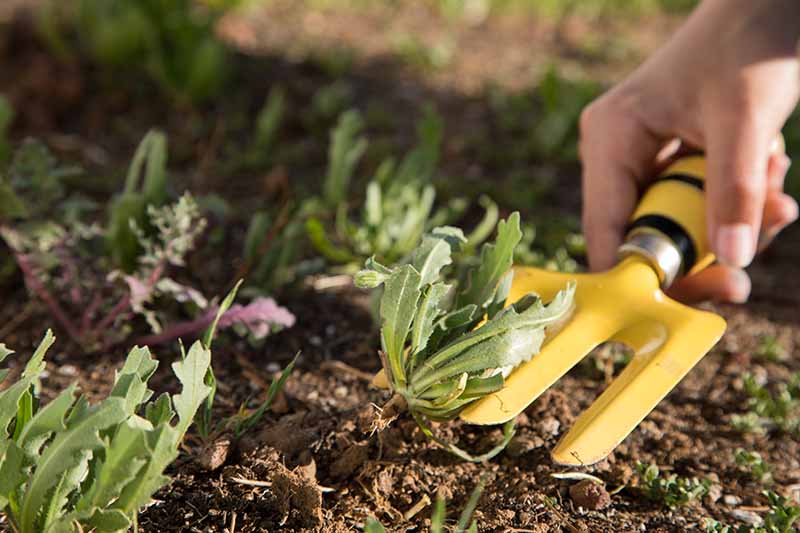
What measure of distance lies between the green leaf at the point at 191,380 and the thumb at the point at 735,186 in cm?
118

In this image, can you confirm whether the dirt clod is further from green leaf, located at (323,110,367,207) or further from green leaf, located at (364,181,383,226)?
green leaf, located at (323,110,367,207)

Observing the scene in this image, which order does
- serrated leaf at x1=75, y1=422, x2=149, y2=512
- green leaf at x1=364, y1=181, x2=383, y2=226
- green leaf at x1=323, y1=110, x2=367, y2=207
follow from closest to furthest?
serrated leaf at x1=75, y1=422, x2=149, y2=512 < green leaf at x1=364, y1=181, x2=383, y2=226 < green leaf at x1=323, y1=110, x2=367, y2=207

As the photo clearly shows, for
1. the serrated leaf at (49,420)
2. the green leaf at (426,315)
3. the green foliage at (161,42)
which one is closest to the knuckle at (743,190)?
the green leaf at (426,315)

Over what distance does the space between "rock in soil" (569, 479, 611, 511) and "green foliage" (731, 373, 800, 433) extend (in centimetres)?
45

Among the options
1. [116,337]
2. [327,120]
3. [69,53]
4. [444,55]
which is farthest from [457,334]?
[69,53]

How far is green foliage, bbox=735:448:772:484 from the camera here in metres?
1.74

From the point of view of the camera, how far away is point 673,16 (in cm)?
427

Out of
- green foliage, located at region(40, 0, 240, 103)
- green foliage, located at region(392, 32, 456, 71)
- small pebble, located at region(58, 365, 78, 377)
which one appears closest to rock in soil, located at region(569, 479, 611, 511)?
small pebble, located at region(58, 365, 78, 377)

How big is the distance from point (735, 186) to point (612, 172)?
327 millimetres

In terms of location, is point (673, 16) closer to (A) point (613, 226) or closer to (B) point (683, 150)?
(B) point (683, 150)

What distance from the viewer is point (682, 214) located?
1.98 m

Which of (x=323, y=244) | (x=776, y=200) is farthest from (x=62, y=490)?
(x=776, y=200)

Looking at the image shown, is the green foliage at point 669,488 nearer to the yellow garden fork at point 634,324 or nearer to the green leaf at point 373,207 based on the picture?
the yellow garden fork at point 634,324

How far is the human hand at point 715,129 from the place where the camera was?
1.89 meters
